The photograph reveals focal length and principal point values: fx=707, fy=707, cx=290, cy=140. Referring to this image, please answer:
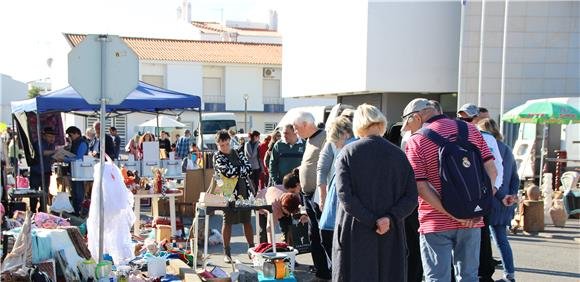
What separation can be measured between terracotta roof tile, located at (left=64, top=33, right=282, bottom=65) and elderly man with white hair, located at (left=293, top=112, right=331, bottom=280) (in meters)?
43.0

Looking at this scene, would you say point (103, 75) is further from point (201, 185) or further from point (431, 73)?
point (431, 73)

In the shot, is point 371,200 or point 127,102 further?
point 127,102

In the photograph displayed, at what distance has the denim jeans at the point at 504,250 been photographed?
707 cm

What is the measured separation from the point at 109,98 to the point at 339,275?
339cm

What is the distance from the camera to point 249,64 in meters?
50.8

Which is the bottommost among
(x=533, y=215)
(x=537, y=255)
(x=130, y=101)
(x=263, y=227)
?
(x=537, y=255)

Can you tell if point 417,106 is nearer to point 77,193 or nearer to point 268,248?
point 268,248

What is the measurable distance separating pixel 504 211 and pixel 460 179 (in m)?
2.32

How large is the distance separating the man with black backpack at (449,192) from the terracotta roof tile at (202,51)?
4544 cm

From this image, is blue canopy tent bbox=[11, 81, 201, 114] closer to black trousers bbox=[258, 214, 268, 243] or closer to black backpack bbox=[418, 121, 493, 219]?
black trousers bbox=[258, 214, 268, 243]

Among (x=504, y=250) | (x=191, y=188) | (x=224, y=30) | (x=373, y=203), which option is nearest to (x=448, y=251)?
(x=373, y=203)

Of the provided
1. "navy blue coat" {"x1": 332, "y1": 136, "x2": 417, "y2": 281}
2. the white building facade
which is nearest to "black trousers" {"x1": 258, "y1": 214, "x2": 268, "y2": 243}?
"navy blue coat" {"x1": 332, "y1": 136, "x2": 417, "y2": 281}

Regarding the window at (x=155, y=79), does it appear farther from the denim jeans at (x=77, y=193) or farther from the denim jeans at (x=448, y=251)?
the denim jeans at (x=448, y=251)

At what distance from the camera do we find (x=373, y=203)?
4957 millimetres
